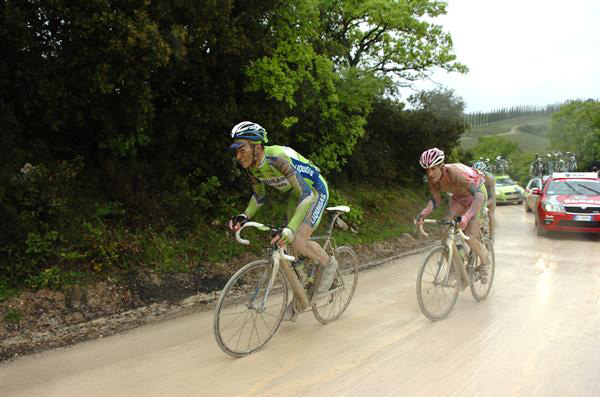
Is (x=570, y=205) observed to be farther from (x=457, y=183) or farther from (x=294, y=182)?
(x=294, y=182)

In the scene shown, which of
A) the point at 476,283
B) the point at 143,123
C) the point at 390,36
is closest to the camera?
the point at 476,283

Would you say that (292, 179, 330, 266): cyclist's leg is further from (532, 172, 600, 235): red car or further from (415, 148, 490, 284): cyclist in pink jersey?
(532, 172, 600, 235): red car

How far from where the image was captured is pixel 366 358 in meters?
4.66

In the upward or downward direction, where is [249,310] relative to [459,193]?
downward

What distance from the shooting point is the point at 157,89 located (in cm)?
895

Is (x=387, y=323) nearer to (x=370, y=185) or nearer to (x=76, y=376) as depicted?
(x=76, y=376)

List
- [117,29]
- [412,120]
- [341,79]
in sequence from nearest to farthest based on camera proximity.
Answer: [117,29], [341,79], [412,120]

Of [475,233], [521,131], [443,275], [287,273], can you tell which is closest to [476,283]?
[475,233]

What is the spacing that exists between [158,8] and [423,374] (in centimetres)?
618

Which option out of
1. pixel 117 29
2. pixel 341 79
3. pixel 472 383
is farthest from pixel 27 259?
pixel 341 79

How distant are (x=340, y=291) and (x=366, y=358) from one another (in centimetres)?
131

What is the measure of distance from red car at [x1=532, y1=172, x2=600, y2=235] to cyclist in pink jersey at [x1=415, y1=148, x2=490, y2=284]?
295 inches

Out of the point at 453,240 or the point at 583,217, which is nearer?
the point at 453,240

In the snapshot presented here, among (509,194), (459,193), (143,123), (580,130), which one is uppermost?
(143,123)
